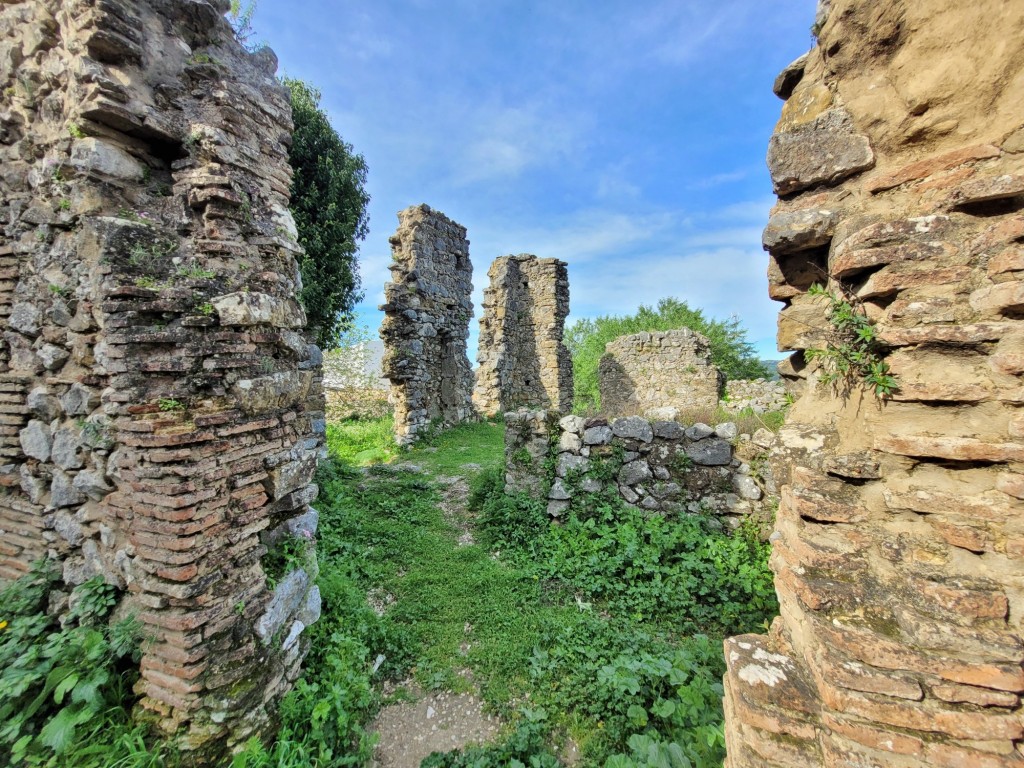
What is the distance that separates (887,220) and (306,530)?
4.00 m

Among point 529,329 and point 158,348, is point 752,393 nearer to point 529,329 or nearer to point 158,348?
point 529,329

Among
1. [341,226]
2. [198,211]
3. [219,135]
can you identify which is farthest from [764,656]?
[341,226]

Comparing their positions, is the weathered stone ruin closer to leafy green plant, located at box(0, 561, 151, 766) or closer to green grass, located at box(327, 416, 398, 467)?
green grass, located at box(327, 416, 398, 467)

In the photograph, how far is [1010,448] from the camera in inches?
57.1

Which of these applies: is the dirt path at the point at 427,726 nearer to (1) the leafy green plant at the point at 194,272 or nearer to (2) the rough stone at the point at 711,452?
(1) the leafy green plant at the point at 194,272

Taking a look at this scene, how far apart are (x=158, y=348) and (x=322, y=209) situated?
28.4ft

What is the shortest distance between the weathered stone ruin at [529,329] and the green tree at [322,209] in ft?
14.7

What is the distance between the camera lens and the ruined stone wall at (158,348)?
8.50ft

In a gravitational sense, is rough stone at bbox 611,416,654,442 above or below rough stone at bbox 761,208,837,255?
below

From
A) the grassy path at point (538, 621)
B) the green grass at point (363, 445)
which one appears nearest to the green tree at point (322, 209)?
the green grass at point (363, 445)

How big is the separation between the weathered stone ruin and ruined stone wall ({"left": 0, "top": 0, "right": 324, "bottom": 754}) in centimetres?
1040

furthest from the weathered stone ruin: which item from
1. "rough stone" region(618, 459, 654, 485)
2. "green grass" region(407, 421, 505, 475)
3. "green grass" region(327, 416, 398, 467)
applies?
"rough stone" region(618, 459, 654, 485)

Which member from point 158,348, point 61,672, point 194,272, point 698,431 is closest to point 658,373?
point 698,431

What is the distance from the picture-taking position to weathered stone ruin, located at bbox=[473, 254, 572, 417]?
1377 cm
